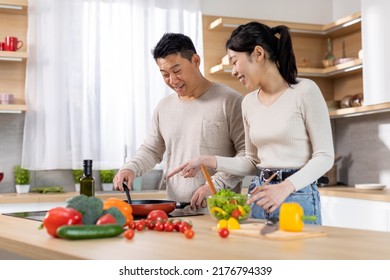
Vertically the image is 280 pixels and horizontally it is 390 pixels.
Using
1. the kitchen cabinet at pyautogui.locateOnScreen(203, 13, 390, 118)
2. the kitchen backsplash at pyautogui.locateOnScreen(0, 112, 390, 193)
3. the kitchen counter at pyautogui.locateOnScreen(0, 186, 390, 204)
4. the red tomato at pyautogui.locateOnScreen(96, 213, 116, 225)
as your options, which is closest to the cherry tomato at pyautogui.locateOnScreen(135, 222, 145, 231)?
the red tomato at pyautogui.locateOnScreen(96, 213, 116, 225)

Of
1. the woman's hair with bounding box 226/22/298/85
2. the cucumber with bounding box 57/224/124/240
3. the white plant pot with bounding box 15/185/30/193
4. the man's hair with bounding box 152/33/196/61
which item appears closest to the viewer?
the cucumber with bounding box 57/224/124/240

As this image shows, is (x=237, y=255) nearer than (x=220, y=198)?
Yes

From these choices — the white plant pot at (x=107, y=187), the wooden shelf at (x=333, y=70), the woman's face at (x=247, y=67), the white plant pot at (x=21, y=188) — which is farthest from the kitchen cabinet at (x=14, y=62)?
the woman's face at (x=247, y=67)

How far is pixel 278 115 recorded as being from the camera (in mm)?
2652

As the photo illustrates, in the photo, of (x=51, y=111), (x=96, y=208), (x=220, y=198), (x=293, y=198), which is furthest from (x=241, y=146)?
(x=51, y=111)

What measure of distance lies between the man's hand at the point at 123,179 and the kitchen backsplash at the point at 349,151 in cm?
205

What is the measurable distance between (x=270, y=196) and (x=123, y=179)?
37.8 inches

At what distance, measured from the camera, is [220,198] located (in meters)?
2.32

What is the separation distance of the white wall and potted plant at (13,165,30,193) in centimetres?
197

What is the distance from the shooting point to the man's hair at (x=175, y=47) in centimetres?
312

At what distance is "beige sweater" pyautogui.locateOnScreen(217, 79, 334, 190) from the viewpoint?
249 cm

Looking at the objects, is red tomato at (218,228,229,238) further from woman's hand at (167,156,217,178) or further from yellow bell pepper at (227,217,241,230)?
woman's hand at (167,156,217,178)
